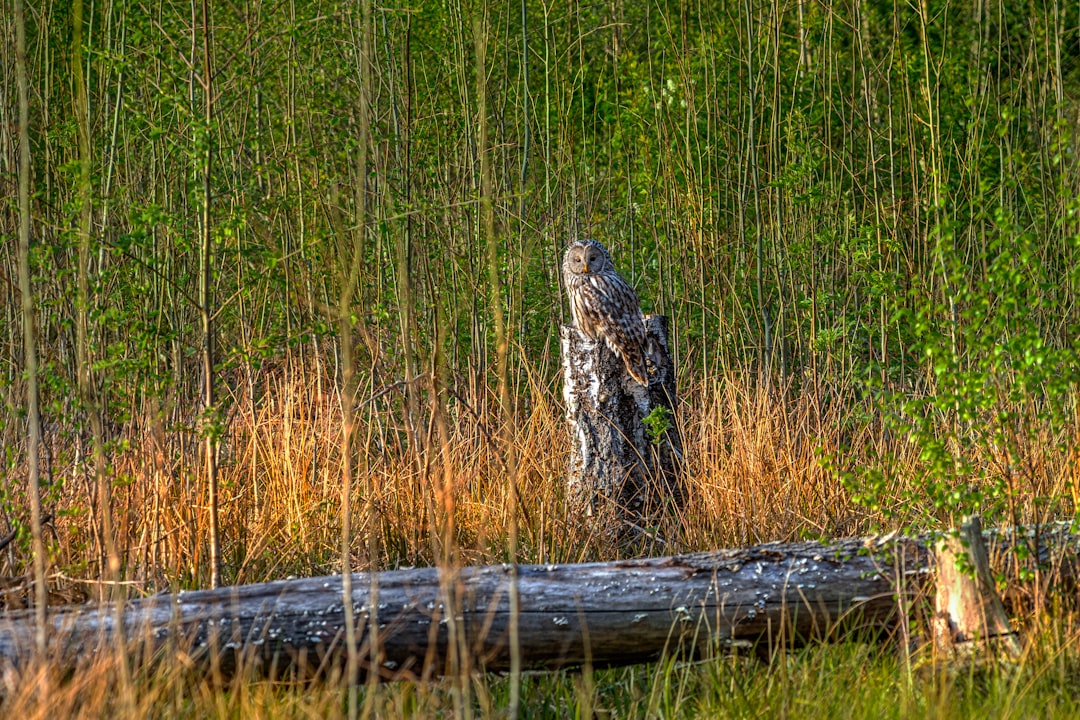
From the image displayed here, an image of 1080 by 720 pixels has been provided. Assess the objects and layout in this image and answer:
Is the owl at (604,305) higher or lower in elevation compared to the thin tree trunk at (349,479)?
higher

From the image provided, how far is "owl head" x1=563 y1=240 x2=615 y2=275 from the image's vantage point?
5.00 meters

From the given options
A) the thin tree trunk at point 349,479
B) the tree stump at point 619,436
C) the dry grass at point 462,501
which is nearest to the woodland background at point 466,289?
the dry grass at point 462,501

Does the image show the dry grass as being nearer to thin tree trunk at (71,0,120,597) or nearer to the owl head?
thin tree trunk at (71,0,120,597)

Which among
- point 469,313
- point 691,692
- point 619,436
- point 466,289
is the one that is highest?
point 466,289

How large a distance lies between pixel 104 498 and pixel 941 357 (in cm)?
191

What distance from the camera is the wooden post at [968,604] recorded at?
2635 mm

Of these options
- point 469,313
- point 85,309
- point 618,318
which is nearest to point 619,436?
point 618,318

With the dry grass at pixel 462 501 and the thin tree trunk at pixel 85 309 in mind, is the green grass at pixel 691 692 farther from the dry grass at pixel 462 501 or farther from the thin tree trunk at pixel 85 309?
the thin tree trunk at pixel 85 309

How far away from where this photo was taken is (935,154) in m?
4.16

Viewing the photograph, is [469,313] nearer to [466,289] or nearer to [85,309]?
[466,289]

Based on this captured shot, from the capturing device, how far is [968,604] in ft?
8.82

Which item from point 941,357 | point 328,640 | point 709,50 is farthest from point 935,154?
point 328,640

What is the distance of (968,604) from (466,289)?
3.19 meters

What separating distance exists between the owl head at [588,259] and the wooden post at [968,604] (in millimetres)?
2507
